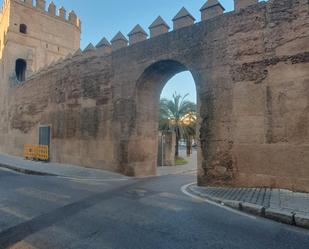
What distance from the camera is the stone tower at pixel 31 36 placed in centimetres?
2088

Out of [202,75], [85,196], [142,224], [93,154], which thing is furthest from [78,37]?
[142,224]

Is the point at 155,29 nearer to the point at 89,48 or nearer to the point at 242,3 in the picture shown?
the point at 242,3

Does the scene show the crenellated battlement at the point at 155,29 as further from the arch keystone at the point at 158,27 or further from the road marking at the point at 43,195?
the road marking at the point at 43,195

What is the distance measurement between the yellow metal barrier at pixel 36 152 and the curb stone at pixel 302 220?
1250 cm

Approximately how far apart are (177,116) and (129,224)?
19.3 meters

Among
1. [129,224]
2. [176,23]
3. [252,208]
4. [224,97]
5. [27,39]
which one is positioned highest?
[27,39]

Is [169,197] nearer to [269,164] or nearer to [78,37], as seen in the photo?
[269,164]

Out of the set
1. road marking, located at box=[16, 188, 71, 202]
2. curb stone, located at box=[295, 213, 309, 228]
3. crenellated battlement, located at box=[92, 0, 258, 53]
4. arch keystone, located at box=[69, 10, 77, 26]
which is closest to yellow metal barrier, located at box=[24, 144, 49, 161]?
crenellated battlement, located at box=[92, 0, 258, 53]

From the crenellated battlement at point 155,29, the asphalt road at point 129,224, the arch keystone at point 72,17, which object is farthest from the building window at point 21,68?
the asphalt road at point 129,224

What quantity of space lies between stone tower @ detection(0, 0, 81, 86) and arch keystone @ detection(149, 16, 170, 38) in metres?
14.7

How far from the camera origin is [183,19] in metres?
8.54

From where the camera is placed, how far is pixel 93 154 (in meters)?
11.1

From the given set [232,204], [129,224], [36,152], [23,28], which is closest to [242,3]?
[232,204]

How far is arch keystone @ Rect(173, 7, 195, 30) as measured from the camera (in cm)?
845
